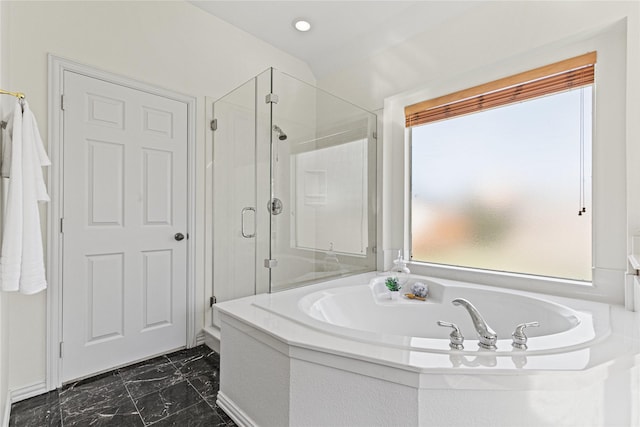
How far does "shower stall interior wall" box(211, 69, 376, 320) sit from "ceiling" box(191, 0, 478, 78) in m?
0.59

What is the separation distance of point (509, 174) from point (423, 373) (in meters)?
1.71

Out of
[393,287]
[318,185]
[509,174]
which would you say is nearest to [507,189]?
[509,174]

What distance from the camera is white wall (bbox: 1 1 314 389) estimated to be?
5.87ft

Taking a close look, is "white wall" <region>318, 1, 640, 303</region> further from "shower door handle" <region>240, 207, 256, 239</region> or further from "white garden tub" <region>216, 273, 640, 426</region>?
"shower door handle" <region>240, 207, 256, 239</region>

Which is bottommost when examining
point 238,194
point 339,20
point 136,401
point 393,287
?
point 136,401

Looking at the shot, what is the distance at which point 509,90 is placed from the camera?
7.13ft

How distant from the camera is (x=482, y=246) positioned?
7.59 feet

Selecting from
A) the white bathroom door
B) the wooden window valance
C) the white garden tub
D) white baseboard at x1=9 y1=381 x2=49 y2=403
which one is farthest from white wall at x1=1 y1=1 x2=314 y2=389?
the wooden window valance

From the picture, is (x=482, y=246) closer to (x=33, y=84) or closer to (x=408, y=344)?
(x=408, y=344)

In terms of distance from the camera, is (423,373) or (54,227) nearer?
(423,373)

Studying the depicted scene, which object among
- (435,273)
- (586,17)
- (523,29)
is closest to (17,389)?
(435,273)

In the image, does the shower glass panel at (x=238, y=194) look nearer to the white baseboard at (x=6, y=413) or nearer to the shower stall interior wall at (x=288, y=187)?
the shower stall interior wall at (x=288, y=187)

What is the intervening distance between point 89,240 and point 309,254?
1472 mm

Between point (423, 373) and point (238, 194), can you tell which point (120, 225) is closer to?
point (238, 194)
